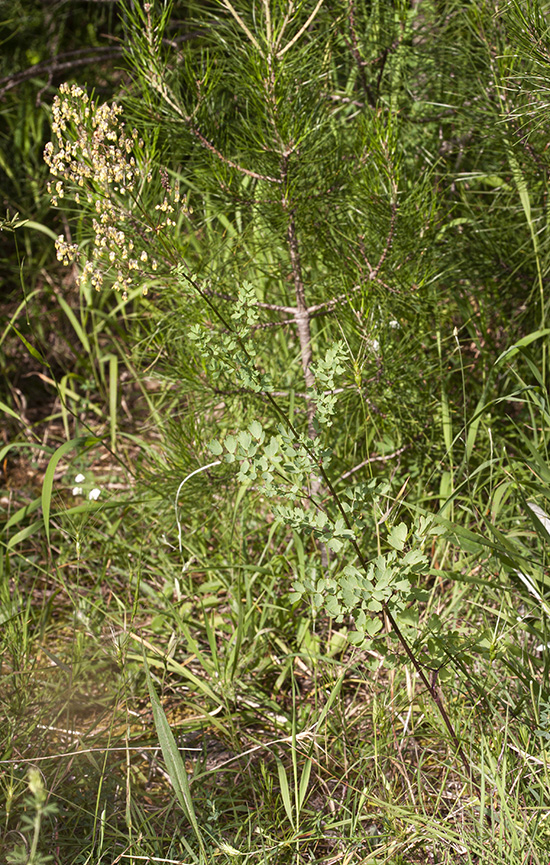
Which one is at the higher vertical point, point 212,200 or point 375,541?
point 212,200

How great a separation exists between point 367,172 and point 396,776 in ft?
3.94

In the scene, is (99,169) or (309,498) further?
(99,169)

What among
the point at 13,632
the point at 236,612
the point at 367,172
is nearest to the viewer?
the point at 367,172

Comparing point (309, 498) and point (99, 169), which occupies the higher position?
point (99, 169)

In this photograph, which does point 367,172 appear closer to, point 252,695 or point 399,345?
point 399,345

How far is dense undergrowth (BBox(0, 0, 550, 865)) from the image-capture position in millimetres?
1161

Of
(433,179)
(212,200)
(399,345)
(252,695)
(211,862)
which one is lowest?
(252,695)

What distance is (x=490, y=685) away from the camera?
52.2 inches

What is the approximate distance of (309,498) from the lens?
1.02m

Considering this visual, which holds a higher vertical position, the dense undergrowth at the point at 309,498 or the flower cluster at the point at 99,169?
the flower cluster at the point at 99,169

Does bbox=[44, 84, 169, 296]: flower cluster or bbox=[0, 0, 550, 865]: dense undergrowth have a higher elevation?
bbox=[44, 84, 169, 296]: flower cluster

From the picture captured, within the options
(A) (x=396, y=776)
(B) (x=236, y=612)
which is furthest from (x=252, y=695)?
(A) (x=396, y=776)

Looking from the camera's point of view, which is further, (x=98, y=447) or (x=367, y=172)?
(x=98, y=447)

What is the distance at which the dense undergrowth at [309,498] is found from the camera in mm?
1161
